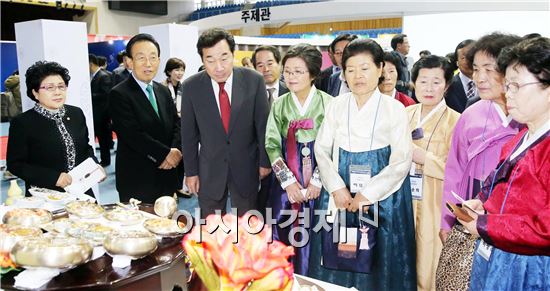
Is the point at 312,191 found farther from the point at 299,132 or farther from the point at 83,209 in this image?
the point at 83,209

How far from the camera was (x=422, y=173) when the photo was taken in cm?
218

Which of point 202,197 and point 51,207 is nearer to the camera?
point 51,207

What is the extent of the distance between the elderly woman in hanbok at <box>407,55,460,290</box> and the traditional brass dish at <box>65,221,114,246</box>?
138 cm

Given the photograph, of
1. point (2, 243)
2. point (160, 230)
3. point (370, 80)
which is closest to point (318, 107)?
point (370, 80)

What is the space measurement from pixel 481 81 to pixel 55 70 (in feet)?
6.01

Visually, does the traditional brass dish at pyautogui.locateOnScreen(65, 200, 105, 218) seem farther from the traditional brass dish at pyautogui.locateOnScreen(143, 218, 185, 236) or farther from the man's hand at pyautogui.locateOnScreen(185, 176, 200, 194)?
the man's hand at pyautogui.locateOnScreen(185, 176, 200, 194)

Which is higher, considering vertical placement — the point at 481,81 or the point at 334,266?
the point at 481,81

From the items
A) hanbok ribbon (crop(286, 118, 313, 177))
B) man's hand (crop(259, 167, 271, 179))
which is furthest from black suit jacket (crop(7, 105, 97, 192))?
hanbok ribbon (crop(286, 118, 313, 177))

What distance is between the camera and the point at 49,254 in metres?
1.13

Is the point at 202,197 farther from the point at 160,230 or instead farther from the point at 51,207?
the point at 160,230

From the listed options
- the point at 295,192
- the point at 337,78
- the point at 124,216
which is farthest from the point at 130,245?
the point at 337,78

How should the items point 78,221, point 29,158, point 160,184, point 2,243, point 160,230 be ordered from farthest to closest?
1. point 160,184
2. point 29,158
3. point 78,221
4. point 160,230
5. point 2,243

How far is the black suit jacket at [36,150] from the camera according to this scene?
2.07 m

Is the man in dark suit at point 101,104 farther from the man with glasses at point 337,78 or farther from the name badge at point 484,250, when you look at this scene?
the name badge at point 484,250
